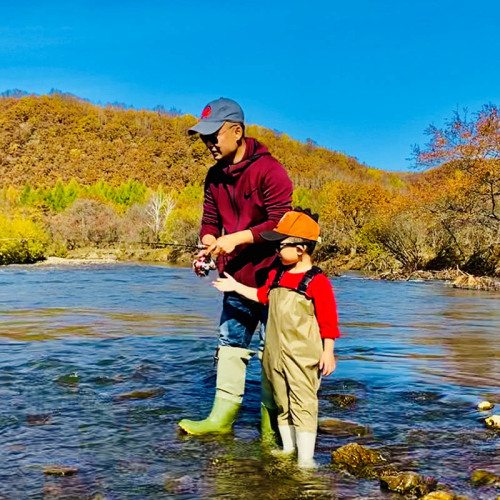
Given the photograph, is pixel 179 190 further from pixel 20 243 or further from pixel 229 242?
pixel 229 242

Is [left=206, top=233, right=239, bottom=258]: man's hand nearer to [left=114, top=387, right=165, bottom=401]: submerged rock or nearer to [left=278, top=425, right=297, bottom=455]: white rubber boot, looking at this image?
[left=278, top=425, right=297, bottom=455]: white rubber boot

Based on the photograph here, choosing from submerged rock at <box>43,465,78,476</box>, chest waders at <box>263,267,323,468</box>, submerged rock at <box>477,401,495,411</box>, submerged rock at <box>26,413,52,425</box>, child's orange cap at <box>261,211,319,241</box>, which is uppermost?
child's orange cap at <box>261,211,319,241</box>

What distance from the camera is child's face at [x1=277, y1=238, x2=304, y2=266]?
3.47 m

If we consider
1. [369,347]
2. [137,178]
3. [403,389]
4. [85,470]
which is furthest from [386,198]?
[137,178]

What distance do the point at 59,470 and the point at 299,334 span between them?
1432 millimetres

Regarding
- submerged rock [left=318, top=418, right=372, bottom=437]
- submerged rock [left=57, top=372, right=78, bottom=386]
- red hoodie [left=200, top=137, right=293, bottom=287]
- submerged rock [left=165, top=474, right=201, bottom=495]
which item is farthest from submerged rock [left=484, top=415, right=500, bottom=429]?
submerged rock [left=57, top=372, right=78, bottom=386]

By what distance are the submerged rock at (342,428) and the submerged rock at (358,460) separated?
518 millimetres

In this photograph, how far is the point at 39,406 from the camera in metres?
4.50

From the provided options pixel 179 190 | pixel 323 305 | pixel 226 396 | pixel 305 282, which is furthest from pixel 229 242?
pixel 179 190

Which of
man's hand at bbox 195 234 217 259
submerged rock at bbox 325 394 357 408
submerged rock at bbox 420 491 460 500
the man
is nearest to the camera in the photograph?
submerged rock at bbox 420 491 460 500

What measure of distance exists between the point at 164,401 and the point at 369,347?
3638mm

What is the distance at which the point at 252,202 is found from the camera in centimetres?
395

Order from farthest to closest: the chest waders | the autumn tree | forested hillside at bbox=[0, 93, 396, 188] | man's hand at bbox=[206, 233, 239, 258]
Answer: forested hillside at bbox=[0, 93, 396, 188], the autumn tree, man's hand at bbox=[206, 233, 239, 258], the chest waders

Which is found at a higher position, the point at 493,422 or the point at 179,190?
the point at 179,190
